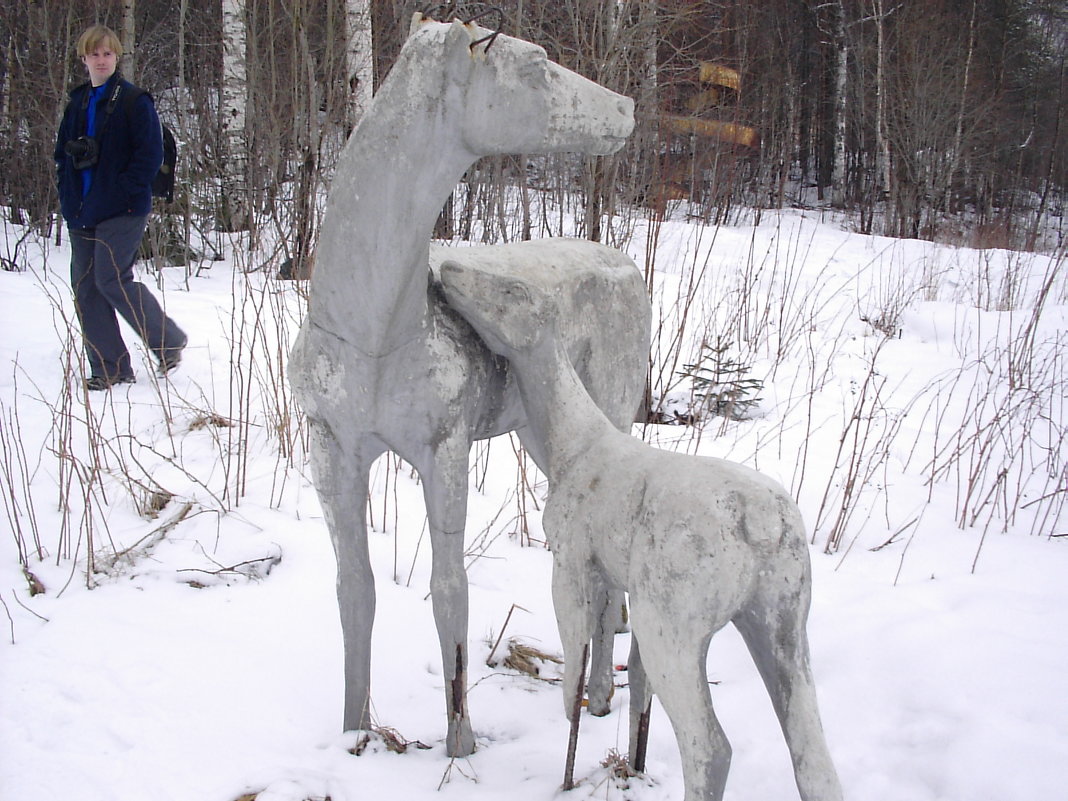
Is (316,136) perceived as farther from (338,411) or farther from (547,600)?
(338,411)

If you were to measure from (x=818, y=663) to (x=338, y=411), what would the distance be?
5.13ft

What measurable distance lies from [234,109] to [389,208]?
6.23 m

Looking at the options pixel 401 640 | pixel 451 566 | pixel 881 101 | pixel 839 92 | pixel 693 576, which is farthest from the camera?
pixel 839 92

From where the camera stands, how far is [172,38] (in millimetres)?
11398

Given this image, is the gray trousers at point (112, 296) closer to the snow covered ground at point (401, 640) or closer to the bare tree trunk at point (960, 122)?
the snow covered ground at point (401, 640)

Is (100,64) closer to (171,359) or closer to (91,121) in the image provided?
(91,121)

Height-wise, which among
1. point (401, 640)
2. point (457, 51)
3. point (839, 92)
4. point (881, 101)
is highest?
point (839, 92)

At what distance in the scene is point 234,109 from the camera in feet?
22.3

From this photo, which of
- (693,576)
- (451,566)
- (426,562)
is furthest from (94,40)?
(693,576)

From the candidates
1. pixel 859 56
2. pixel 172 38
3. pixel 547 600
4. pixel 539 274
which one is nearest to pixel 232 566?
pixel 547 600

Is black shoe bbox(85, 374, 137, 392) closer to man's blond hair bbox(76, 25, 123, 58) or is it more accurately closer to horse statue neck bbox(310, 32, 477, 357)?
man's blond hair bbox(76, 25, 123, 58)

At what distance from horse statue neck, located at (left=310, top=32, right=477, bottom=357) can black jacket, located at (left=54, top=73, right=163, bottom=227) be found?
2650 millimetres

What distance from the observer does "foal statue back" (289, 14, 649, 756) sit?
1340mm

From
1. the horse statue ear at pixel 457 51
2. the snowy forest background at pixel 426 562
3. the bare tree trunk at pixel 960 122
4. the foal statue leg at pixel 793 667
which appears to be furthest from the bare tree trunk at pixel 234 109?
the bare tree trunk at pixel 960 122
